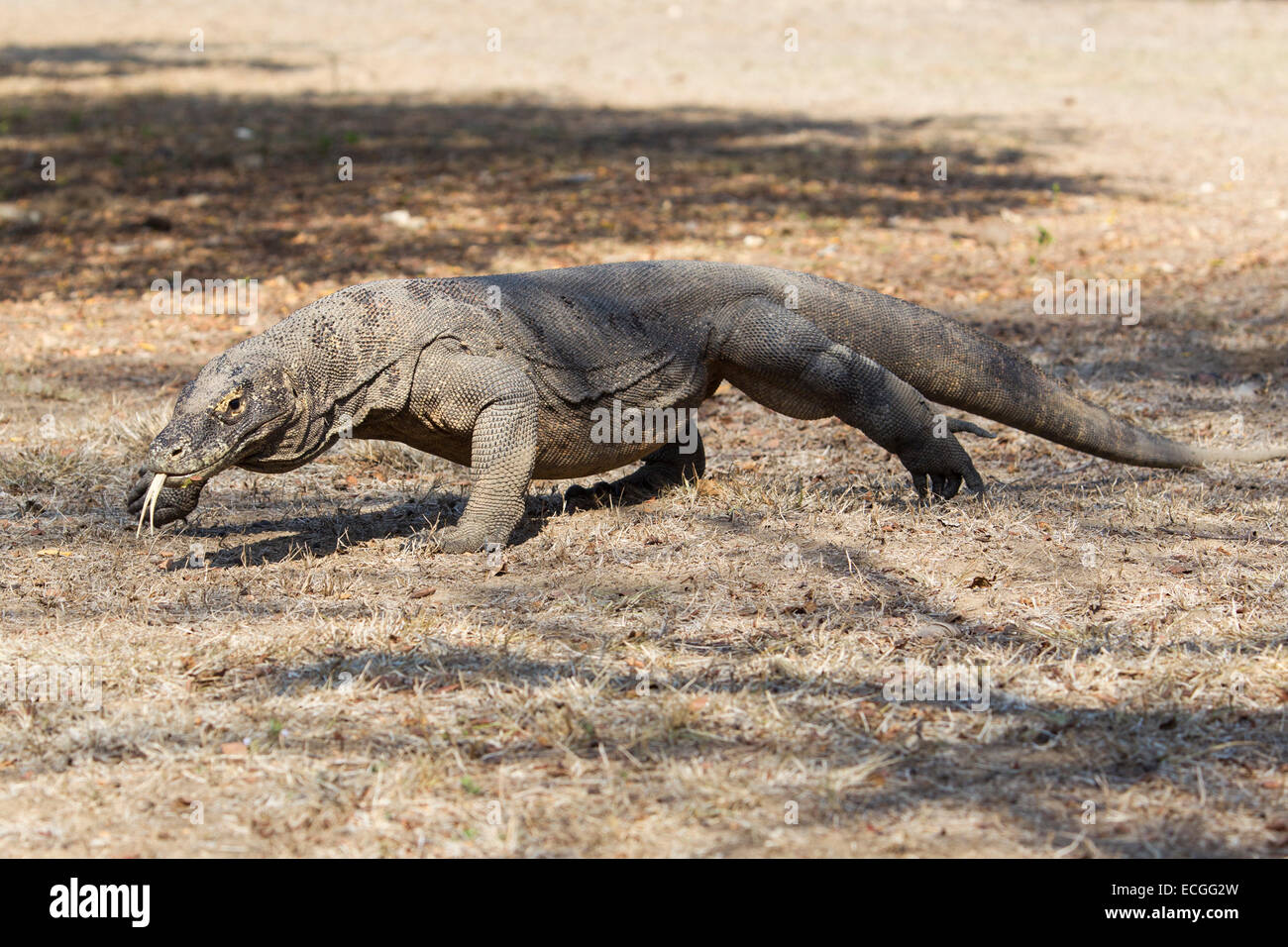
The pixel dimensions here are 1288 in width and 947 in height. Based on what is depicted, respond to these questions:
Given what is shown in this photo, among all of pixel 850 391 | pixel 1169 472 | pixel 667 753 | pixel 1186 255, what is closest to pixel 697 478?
pixel 850 391

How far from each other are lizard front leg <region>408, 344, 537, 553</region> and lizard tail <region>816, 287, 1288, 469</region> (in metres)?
1.39

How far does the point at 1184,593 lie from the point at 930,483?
1.38m

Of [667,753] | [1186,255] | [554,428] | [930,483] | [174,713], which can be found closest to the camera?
[667,753]

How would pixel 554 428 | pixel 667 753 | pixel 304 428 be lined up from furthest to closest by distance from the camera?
pixel 554 428, pixel 304 428, pixel 667 753

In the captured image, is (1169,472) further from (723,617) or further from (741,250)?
(741,250)

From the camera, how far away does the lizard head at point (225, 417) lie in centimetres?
459

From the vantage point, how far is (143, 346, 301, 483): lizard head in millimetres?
4586

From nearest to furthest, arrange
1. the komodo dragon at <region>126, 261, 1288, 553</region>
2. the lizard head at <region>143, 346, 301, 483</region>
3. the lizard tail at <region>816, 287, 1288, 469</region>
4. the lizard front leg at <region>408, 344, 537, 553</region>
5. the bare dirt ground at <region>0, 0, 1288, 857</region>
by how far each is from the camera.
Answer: the bare dirt ground at <region>0, 0, 1288, 857</region>, the lizard head at <region>143, 346, 301, 483</region>, the komodo dragon at <region>126, 261, 1288, 553</region>, the lizard front leg at <region>408, 344, 537, 553</region>, the lizard tail at <region>816, 287, 1288, 469</region>

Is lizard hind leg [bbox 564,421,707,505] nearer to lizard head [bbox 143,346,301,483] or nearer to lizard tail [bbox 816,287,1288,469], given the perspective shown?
lizard tail [bbox 816,287,1288,469]

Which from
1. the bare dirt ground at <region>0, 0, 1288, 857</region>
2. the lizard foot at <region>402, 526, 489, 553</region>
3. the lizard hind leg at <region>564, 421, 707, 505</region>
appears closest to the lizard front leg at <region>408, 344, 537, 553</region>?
the lizard foot at <region>402, 526, 489, 553</region>

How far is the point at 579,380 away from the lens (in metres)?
5.24

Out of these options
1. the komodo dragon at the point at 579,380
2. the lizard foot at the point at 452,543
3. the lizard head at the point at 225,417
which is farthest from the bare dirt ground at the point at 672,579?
the lizard head at the point at 225,417

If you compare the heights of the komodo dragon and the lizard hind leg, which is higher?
the komodo dragon

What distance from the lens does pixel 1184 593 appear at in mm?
4547
